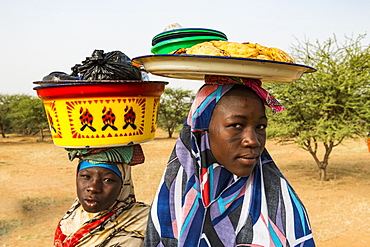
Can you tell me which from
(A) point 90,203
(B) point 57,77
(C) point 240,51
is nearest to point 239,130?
(C) point 240,51

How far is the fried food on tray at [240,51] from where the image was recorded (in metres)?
1.36

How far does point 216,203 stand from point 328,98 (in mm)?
11208

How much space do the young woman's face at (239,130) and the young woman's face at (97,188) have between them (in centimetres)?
84

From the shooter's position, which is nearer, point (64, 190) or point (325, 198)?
point (325, 198)

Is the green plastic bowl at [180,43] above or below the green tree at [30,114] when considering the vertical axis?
above

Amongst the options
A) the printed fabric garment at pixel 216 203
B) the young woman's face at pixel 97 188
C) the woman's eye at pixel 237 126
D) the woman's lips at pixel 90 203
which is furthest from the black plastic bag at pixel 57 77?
the woman's eye at pixel 237 126

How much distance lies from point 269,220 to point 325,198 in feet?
27.4

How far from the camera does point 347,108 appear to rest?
11.8m

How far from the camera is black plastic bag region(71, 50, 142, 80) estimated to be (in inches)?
80.1

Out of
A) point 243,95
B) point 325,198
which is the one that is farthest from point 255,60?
point 325,198

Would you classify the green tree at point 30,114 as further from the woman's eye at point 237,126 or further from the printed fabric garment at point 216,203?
the woman's eye at point 237,126

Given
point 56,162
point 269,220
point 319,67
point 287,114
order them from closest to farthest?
point 269,220
point 319,67
point 287,114
point 56,162

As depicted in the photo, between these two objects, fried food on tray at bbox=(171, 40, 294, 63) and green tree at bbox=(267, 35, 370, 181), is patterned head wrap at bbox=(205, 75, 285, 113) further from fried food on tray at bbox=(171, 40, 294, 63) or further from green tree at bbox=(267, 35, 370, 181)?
green tree at bbox=(267, 35, 370, 181)

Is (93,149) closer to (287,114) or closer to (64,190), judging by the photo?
(64,190)
